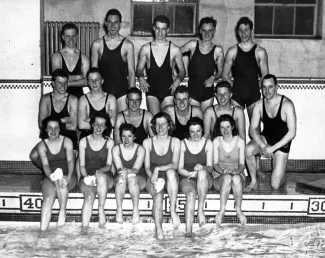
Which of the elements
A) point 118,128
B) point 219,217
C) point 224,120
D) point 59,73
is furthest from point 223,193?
point 59,73

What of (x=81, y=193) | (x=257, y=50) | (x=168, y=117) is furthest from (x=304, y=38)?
(x=81, y=193)

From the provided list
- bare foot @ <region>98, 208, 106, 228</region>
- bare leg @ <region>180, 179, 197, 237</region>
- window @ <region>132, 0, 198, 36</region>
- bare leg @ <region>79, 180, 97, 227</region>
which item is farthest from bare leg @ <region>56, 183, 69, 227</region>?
window @ <region>132, 0, 198, 36</region>

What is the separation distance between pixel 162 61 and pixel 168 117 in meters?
1.04

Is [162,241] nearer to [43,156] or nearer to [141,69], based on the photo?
[43,156]

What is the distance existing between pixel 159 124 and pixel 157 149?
332 mm

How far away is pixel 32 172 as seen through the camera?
780 centimetres

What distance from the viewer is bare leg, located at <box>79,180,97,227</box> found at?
242 inches

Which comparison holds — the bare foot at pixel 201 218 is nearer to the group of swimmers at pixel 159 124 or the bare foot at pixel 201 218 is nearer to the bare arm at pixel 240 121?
the group of swimmers at pixel 159 124

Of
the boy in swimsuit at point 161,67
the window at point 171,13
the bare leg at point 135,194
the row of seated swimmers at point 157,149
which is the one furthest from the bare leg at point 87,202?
the window at point 171,13

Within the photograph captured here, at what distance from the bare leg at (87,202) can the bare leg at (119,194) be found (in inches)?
10.2

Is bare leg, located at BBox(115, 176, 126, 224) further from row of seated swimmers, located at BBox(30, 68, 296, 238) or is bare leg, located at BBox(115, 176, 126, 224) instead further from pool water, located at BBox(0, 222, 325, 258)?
pool water, located at BBox(0, 222, 325, 258)

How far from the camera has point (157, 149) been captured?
6.39 m

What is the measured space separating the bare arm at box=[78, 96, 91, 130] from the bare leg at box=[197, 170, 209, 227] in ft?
5.01

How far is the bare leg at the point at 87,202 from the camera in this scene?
6141 millimetres
